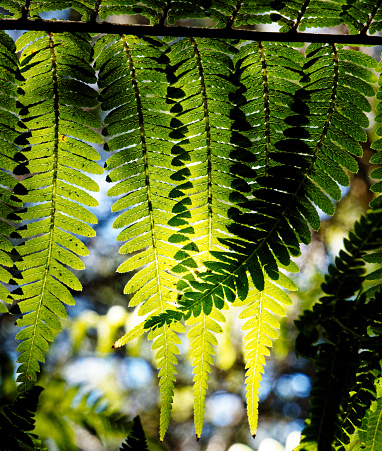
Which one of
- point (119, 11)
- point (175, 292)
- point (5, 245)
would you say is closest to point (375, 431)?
point (175, 292)

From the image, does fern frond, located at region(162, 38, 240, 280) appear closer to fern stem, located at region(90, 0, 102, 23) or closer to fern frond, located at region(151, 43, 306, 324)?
fern frond, located at region(151, 43, 306, 324)

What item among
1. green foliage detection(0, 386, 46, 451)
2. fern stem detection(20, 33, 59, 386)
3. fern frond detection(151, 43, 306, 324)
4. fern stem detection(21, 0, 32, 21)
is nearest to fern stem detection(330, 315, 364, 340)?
fern frond detection(151, 43, 306, 324)

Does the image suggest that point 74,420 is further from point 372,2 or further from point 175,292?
point 372,2

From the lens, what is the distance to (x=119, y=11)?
83cm

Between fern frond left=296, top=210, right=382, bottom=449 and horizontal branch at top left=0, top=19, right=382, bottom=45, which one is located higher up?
horizontal branch at top left=0, top=19, right=382, bottom=45

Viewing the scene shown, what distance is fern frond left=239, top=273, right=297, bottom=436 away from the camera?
798 mm

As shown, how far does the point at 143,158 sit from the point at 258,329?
1.71 feet

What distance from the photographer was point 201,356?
0.84m

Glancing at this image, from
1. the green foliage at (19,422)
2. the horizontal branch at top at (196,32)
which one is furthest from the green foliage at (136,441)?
the horizontal branch at top at (196,32)

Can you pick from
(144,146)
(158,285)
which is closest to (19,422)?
(158,285)

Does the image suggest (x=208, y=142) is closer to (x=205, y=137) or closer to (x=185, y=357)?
(x=205, y=137)

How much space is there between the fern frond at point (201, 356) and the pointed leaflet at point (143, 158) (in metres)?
0.05

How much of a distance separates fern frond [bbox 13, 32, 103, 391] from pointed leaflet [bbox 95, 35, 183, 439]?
2.1 inches

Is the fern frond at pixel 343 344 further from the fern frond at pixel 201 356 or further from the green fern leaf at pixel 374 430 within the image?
the fern frond at pixel 201 356
